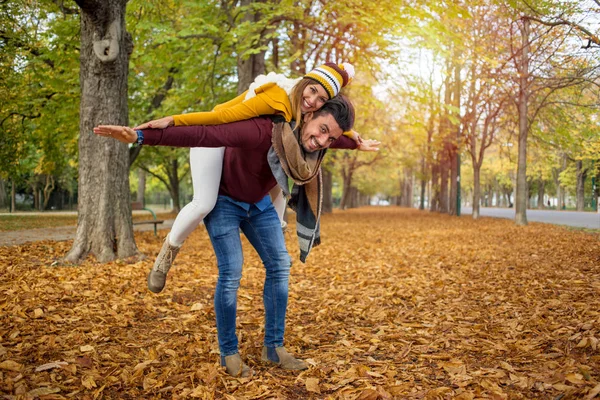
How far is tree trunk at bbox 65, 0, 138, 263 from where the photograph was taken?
7.23 meters

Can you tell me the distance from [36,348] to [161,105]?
15380 millimetres

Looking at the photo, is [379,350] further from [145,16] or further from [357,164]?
[357,164]

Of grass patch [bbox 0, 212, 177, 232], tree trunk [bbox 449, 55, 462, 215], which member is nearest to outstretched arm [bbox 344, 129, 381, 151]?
grass patch [bbox 0, 212, 177, 232]

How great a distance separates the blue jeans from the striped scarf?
179 mm

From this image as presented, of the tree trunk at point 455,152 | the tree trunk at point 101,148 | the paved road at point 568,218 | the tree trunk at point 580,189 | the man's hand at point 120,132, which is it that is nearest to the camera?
the man's hand at point 120,132

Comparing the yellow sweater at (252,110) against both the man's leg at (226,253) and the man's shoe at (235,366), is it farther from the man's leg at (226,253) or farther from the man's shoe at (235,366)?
the man's shoe at (235,366)

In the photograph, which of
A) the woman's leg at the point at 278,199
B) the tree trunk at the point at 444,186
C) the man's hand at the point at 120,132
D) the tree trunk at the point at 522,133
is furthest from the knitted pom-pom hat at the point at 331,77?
the tree trunk at the point at 444,186

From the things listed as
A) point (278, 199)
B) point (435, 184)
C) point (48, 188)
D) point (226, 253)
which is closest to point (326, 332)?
point (278, 199)

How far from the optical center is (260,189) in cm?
302

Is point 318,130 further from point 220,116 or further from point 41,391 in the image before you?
point 41,391

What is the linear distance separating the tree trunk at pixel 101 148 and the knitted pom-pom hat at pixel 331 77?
17.6 feet

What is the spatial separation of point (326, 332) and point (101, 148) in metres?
4.97

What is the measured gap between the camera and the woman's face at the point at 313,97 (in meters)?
2.74

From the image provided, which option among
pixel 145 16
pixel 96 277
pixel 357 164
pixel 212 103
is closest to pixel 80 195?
pixel 96 277
